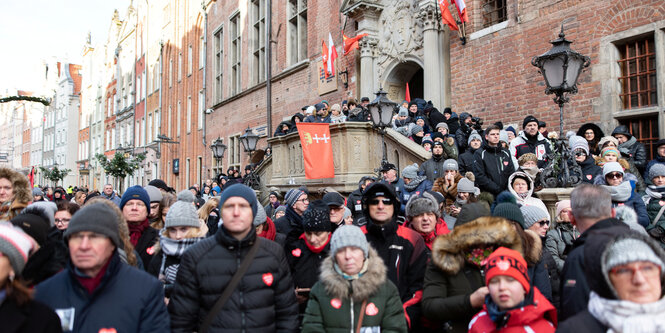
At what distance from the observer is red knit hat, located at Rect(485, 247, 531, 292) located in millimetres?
2363

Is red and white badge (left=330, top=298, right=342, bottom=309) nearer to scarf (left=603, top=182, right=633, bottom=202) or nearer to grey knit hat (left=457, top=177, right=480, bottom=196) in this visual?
grey knit hat (left=457, top=177, right=480, bottom=196)

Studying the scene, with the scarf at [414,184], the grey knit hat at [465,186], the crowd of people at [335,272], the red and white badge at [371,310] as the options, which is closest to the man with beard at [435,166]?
the scarf at [414,184]

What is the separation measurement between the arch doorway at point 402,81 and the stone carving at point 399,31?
0.49m

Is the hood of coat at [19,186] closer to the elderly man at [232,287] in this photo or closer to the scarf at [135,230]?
the scarf at [135,230]

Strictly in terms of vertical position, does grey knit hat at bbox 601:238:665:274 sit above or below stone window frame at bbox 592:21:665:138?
below

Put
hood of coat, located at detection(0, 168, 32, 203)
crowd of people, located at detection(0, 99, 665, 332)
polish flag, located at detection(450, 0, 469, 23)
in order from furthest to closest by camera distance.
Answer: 1. polish flag, located at detection(450, 0, 469, 23)
2. hood of coat, located at detection(0, 168, 32, 203)
3. crowd of people, located at detection(0, 99, 665, 332)

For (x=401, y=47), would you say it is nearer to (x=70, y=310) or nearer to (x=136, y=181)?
(x=70, y=310)

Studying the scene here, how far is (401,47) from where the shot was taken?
13.7m

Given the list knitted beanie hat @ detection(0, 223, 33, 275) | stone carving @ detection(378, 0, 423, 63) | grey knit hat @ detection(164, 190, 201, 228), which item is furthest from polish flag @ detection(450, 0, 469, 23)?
knitted beanie hat @ detection(0, 223, 33, 275)

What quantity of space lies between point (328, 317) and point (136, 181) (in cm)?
4215

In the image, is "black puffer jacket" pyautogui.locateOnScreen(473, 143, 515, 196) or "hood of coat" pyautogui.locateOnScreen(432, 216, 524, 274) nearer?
"hood of coat" pyautogui.locateOnScreen(432, 216, 524, 274)

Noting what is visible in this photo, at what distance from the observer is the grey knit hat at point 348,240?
275 cm

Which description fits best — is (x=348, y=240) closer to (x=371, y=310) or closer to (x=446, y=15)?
(x=371, y=310)

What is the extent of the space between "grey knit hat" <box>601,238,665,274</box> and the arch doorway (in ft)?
41.6
